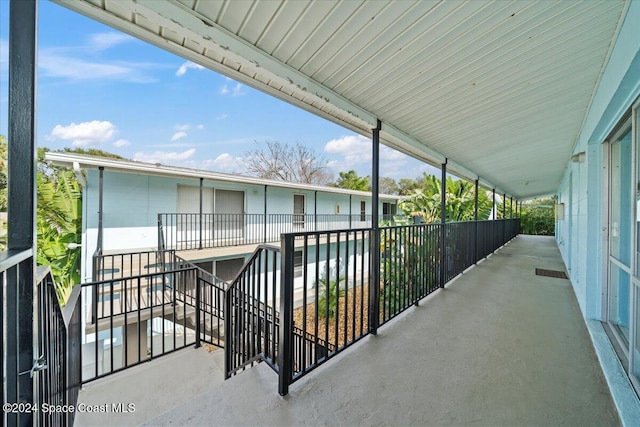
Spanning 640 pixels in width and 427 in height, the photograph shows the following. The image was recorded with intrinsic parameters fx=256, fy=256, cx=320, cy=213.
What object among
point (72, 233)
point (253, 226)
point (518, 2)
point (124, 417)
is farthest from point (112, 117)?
point (518, 2)

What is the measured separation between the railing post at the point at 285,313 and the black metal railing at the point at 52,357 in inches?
44.4

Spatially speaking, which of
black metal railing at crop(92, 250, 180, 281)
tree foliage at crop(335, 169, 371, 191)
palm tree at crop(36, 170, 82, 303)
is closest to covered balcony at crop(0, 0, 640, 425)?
black metal railing at crop(92, 250, 180, 281)

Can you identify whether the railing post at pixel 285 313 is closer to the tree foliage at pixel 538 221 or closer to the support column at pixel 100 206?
the support column at pixel 100 206

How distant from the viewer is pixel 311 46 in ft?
5.56

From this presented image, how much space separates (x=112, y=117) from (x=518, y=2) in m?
19.7

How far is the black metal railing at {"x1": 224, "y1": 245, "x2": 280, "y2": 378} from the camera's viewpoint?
2049 millimetres

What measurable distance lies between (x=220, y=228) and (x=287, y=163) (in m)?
13.4

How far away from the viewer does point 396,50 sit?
1771mm

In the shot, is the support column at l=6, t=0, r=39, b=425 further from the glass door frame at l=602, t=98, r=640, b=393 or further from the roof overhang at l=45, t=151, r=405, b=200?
the roof overhang at l=45, t=151, r=405, b=200

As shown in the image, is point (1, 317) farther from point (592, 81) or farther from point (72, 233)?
point (72, 233)

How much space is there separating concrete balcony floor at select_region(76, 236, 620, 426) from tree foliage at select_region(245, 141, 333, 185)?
1786cm

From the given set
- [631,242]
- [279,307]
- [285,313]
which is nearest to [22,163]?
[285,313]

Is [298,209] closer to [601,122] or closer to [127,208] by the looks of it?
[127,208]

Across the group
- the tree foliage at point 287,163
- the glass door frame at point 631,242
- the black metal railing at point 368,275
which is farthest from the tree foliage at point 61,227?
the tree foliage at point 287,163
